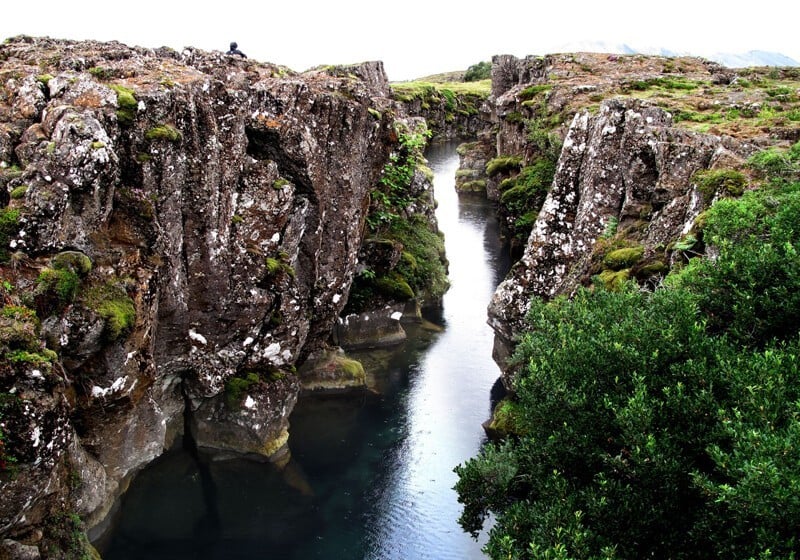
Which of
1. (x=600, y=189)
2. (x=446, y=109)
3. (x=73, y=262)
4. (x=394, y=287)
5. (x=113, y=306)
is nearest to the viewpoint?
(x=73, y=262)

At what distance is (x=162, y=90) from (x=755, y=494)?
20.9 metres

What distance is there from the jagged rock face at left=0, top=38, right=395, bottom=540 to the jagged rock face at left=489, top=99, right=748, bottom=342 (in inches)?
356

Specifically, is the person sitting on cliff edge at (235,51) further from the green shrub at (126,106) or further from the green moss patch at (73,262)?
the green moss patch at (73,262)

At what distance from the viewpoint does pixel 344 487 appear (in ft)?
90.1

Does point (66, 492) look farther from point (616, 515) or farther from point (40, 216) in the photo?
point (616, 515)

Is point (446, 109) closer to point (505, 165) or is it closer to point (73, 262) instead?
point (505, 165)

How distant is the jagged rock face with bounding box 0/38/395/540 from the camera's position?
19672mm

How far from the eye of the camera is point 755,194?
727 inches

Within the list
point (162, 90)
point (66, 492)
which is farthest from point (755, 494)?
point (162, 90)

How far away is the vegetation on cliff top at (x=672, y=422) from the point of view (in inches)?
421

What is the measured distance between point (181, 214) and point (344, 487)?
13268 millimetres

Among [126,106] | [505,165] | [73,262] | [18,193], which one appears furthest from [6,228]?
[505,165]

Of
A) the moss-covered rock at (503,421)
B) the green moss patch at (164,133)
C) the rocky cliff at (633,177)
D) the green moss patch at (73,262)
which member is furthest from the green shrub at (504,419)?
the green moss patch at (73,262)

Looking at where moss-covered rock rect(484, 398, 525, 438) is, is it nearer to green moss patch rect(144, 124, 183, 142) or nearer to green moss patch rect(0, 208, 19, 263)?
green moss patch rect(144, 124, 183, 142)
